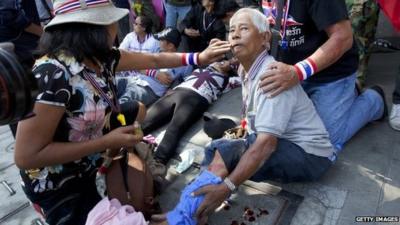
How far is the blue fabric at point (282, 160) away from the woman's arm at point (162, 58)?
0.69 m

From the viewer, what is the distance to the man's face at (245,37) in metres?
2.30

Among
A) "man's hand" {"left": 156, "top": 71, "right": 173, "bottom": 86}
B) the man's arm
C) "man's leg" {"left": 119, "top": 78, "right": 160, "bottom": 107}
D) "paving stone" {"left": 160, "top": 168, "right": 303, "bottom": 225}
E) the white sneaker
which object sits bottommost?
"man's leg" {"left": 119, "top": 78, "right": 160, "bottom": 107}

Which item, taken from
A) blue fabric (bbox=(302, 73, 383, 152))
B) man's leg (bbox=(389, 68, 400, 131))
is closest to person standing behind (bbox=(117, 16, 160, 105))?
blue fabric (bbox=(302, 73, 383, 152))

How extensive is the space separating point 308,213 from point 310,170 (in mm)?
285

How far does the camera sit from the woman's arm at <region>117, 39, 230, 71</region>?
272 centimetres

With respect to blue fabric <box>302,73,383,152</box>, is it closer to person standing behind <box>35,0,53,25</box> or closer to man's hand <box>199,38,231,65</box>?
man's hand <box>199,38,231,65</box>

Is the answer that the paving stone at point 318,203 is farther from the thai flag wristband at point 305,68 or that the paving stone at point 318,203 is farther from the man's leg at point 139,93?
the man's leg at point 139,93

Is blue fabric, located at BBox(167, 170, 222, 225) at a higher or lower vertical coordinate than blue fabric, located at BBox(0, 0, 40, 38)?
lower

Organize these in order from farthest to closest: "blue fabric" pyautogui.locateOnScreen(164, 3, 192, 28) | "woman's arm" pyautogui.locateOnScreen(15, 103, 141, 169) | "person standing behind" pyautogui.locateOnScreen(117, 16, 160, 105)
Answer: "blue fabric" pyautogui.locateOnScreen(164, 3, 192, 28)
"person standing behind" pyautogui.locateOnScreen(117, 16, 160, 105)
"woman's arm" pyautogui.locateOnScreen(15, 103, 141, 169)

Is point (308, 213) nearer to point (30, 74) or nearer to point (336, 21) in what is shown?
point (336, 21)

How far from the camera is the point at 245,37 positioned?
90.3 inches

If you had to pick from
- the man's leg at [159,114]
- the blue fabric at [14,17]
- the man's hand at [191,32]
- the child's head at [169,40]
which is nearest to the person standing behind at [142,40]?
the child's head at [169,40]

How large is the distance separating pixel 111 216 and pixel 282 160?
1.12 metres

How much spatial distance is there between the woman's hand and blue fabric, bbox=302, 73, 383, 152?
162cm
